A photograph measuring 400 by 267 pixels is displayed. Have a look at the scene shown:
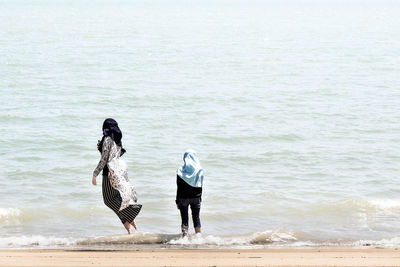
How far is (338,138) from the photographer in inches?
744

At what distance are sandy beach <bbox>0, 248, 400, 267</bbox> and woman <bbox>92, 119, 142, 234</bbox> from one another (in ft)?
2.43

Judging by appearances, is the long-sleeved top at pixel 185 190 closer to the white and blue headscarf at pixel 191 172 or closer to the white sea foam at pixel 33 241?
the white and blue headscarf at pixel 191 172

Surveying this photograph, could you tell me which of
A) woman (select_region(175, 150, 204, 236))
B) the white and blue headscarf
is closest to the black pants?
woman (select_region(175, 150, 204, 236))

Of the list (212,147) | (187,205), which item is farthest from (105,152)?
(212,147)

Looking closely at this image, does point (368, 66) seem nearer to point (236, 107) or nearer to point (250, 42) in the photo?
point (236, 107)

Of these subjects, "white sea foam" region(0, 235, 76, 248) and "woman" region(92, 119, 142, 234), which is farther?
"white sea foam" region(0, 235, 76, 248)

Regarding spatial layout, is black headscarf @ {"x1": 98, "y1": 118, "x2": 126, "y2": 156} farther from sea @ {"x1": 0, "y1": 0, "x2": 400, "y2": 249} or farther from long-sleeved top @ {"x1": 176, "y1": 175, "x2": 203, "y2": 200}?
sea @ {"x1": 0, "y1": 0, "x2": 400, "y2": 249}

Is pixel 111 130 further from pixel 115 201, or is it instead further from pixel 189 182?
pixel 189 182

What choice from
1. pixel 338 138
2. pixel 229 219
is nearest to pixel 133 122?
pixel 338 138

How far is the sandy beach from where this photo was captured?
801cm

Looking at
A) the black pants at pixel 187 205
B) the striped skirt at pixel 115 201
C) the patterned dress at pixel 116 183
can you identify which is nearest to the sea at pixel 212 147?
the black pants at pixel 187 205

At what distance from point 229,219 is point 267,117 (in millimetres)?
10465

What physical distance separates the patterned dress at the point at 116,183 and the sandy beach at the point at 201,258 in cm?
74

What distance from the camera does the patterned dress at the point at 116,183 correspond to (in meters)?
9.28
